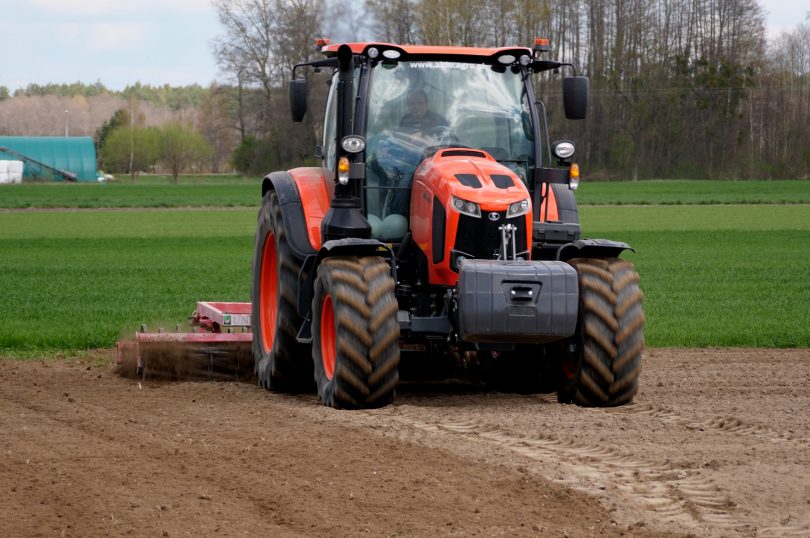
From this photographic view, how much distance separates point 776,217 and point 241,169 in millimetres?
57484

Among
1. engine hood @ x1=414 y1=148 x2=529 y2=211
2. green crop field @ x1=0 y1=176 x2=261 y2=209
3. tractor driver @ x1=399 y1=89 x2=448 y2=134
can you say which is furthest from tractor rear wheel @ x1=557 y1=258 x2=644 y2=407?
green crop field @ x1=0 y1=176 x2=261 y2=209

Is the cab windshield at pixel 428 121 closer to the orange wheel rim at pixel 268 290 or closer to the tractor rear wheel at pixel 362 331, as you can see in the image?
the tractor rear wheel at pixel 362 331

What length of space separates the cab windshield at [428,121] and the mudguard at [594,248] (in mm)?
1008

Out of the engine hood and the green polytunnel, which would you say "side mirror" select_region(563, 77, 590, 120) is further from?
the green polytunnel

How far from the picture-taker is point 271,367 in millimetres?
10188

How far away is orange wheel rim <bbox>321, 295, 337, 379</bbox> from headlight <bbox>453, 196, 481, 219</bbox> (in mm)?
1127

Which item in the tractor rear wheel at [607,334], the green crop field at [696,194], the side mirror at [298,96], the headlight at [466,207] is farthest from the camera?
the green crop field at [696,194]

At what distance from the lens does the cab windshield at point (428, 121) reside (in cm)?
966

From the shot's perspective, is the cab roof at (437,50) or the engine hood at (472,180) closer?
the engine hood at (472,180)

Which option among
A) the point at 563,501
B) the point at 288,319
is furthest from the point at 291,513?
the point at 288,319

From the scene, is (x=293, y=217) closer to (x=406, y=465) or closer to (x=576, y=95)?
(x=576, y=95)

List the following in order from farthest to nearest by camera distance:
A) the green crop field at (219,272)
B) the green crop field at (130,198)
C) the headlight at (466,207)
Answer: the green crop field at (130,198) → the green crop field at (219,272) → the headlight at (466,207)

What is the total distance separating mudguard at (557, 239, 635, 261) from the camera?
892 centimetres

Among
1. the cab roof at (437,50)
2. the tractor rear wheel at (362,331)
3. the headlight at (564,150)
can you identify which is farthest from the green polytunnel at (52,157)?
the tractor rear wheel at (362,331)
